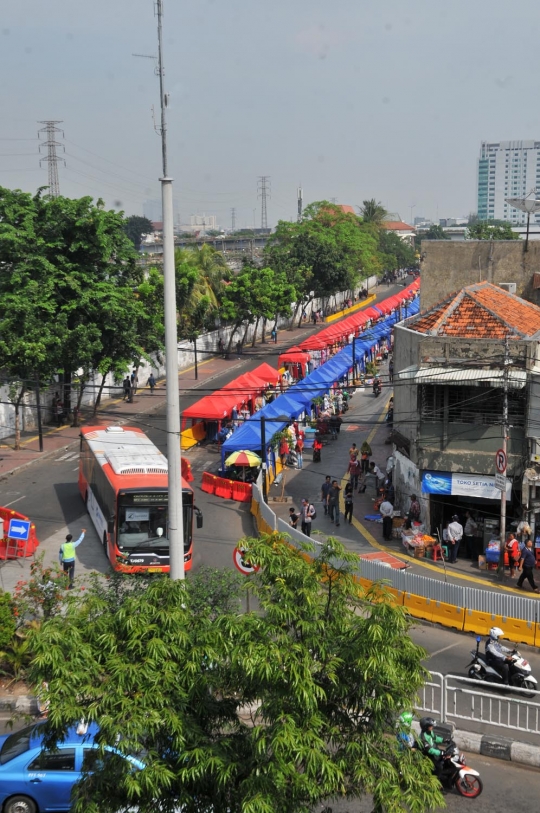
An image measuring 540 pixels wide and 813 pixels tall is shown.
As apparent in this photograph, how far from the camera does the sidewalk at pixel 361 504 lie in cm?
2103

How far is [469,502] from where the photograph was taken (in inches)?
908

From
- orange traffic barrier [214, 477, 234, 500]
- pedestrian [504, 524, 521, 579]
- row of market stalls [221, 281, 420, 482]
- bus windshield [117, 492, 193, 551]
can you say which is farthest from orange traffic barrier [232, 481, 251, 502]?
pedestrian [504, 524, 521, 579]

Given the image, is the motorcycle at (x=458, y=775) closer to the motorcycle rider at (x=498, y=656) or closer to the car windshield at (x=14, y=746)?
the motorcycle rider at (x=498, y=656)

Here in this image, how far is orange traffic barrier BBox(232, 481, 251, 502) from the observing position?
26953 mm

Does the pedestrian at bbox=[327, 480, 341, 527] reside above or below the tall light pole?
below

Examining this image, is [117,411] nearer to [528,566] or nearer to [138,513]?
[138,513]

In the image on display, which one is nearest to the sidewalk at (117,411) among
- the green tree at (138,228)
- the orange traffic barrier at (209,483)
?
the orange traffic barrier at (209,483)

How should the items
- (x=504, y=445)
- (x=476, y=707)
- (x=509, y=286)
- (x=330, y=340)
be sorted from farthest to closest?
(x=330, y=340), (x=509, y=286), (x=504, y=445), (x=476, y=707)

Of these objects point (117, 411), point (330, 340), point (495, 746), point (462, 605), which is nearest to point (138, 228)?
point (330, 340)

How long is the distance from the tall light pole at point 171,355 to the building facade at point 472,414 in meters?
11.5

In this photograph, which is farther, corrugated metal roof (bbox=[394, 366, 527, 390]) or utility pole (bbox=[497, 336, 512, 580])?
corrugated metal roof (bbox=[394, 366, 527, 390])

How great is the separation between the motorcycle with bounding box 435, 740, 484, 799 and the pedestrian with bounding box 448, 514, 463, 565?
33.8ft

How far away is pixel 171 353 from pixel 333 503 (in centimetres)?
1428

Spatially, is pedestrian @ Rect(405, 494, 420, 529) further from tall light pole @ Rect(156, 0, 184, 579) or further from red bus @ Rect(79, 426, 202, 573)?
tall light pole @ Rect(156, 0, 184, 579)
